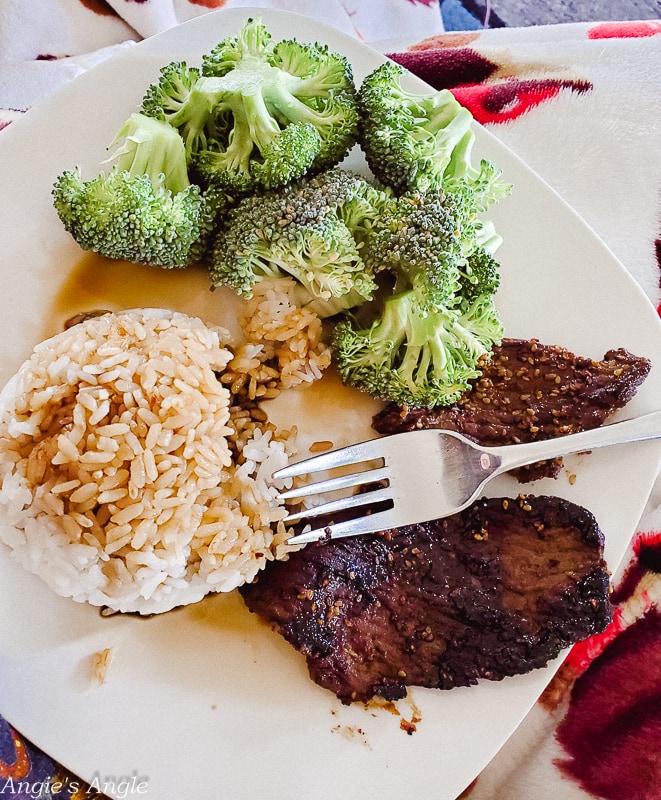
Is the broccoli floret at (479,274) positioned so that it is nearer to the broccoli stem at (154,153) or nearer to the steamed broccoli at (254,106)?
the steamed broccoli at (254,106)

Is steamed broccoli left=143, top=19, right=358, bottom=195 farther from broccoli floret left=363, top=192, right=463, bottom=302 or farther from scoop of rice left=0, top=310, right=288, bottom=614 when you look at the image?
scoop of rice left=0, top=310, right=288, bottom=614

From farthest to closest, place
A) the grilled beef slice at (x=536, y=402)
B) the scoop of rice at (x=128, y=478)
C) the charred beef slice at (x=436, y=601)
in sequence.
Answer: the grilled beef slice at (x=536, y=402)
the charred beef slice at (x=436, y=601)
the scoop of rice at (x=128, y=478)

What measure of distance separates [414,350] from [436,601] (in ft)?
3.02

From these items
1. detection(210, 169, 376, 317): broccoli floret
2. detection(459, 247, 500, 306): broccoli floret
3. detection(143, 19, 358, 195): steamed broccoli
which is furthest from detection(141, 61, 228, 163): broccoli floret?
detection(459, 247, 500, 306): broccoli floret

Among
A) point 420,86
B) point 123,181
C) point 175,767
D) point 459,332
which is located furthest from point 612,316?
point 175,767

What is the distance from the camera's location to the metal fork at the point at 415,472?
8.56 feet

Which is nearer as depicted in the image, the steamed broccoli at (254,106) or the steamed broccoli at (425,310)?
the steamed broccoli at (425,310)

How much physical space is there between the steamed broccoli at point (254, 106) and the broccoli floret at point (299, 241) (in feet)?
0.30

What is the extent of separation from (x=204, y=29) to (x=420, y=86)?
0.97 metres

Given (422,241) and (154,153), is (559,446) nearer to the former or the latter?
(422,241)

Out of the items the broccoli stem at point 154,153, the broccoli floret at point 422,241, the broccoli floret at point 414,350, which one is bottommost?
the broccoli floret at point 414,350

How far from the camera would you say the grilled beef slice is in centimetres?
273

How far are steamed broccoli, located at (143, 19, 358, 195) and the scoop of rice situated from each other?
26.7 inches

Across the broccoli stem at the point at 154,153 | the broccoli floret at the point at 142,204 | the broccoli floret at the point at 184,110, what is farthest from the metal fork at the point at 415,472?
the broccoli floret at the point at 184,110
